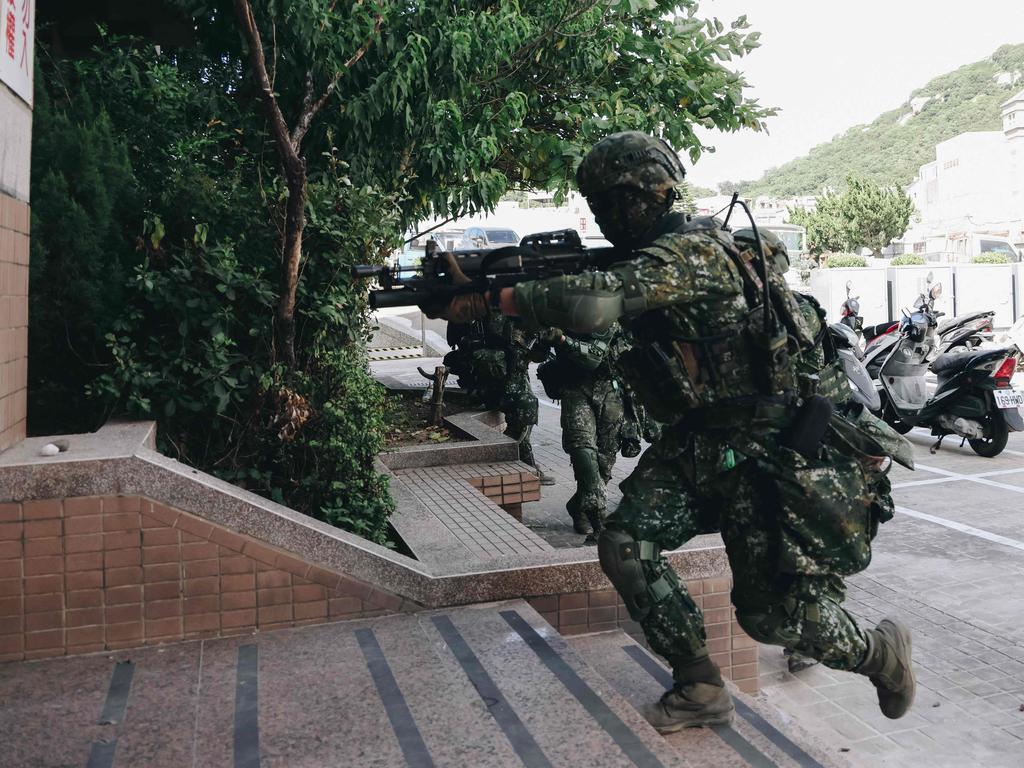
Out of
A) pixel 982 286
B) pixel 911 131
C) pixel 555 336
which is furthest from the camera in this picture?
pixel 911 131

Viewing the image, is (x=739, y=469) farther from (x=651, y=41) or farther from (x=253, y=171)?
(x=651, y=41)

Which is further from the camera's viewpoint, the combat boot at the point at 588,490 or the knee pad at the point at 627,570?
the combat boot at the point at 588,490

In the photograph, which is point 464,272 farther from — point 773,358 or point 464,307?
point 773,358

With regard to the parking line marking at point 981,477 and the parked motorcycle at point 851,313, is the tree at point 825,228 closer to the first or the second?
the parked motorcycle at point 851,313

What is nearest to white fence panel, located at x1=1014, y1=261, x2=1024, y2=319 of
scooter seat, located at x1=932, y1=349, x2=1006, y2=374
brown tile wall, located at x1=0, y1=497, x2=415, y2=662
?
scooter seat, located at x1=932, y1=349, x2=1006, y2=374

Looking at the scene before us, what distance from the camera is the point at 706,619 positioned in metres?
4.07

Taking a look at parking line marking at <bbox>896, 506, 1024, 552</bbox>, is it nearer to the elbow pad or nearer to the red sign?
the elbow pad

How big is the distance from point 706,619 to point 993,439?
242 inches

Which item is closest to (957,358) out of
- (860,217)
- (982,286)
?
(982,286)

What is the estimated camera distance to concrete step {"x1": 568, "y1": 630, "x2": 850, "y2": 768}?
3064 millimetres

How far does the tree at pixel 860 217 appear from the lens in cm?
5369

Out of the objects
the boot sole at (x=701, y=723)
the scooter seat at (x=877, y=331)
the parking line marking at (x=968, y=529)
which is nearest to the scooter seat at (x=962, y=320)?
the scooter seat at (x=877, y=331)

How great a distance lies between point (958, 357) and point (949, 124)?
129 metres

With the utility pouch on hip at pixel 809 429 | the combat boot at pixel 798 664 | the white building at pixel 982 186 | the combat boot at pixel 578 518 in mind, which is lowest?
the combat boot at pixel 798 664
